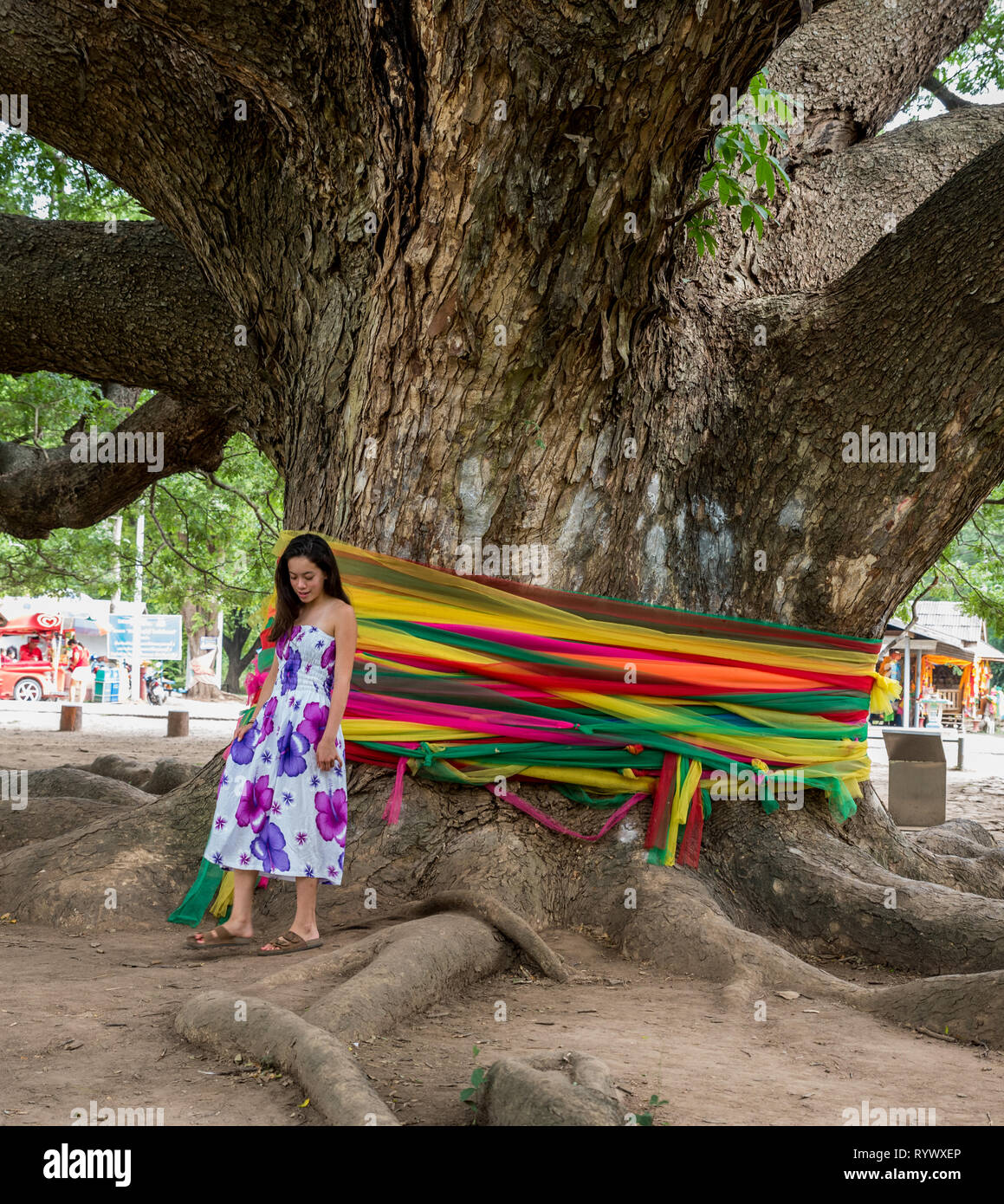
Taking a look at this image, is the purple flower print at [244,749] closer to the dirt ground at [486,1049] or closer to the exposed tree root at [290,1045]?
the dirt ground at [486,1049]

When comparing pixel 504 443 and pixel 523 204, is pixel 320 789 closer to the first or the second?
pixel 504 443

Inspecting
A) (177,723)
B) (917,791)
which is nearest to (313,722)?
(917,791)

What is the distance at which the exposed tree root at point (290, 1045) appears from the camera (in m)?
2.14

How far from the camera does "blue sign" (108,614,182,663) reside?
23.5 meters

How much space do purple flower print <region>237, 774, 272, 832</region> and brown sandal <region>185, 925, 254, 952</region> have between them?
0.37 m

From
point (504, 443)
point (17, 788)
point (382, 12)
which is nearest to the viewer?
point (382, 12)

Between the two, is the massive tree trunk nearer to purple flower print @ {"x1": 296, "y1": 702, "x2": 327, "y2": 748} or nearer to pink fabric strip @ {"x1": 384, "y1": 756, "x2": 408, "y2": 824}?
pink fabric strip @ {"x1": 384, "y1": 756, "x2": 408, "y2": 824}

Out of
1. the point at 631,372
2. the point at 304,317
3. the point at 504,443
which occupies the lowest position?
the point at 504,443

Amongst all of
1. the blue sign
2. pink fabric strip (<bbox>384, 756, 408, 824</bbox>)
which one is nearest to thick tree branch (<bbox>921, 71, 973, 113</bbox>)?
pink fabric strip (<bbox>384, 756, 408, 824</bbox>)

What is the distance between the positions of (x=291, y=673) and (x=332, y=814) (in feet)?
1.77

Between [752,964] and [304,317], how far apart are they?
10.4 feet

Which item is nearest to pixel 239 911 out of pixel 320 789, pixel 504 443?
pixel 320 789

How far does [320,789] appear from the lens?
12.7 feet
